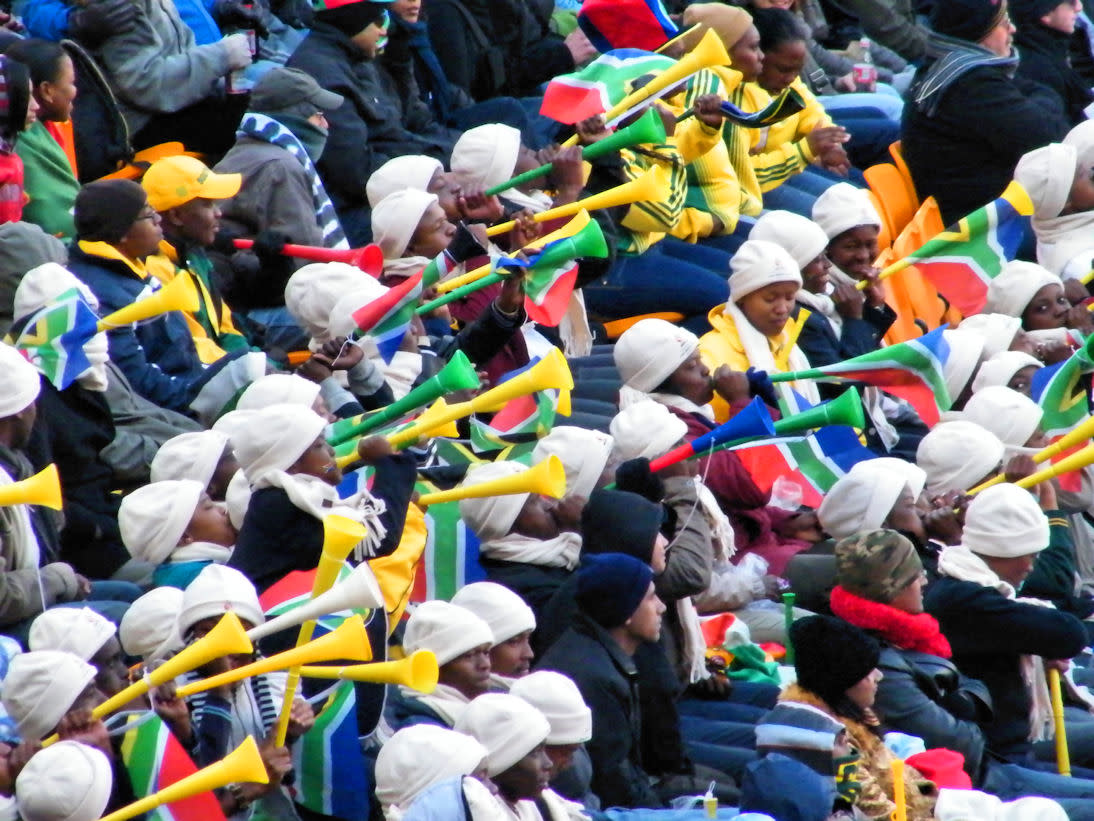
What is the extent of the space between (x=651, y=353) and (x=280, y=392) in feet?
5.05

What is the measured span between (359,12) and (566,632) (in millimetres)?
3453

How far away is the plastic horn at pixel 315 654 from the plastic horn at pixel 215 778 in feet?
0.85

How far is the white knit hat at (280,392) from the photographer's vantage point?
714 centimetres

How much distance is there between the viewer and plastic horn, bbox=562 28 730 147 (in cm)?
939

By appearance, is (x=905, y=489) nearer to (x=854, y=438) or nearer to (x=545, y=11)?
(x=854, y=438)

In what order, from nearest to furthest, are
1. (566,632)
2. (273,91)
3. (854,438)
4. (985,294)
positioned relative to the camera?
(566,632) → (854,438) → (273,91) → (985,294)

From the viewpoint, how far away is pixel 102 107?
28.7 ft

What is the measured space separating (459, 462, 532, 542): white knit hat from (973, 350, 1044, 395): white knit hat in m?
2.41

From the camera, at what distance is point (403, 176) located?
29.0 feet

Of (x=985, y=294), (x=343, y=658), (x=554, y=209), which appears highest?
(x=343, y=658)

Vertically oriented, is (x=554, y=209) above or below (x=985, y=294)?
above

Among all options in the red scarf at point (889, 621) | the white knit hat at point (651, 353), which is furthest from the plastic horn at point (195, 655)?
the white knit hat at point (651, 353)

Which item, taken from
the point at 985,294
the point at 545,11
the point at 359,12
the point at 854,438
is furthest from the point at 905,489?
the point at 545,11

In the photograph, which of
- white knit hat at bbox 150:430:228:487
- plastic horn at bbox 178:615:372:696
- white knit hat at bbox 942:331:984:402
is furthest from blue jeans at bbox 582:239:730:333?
plastic horn at bbox 178:615:372:696
